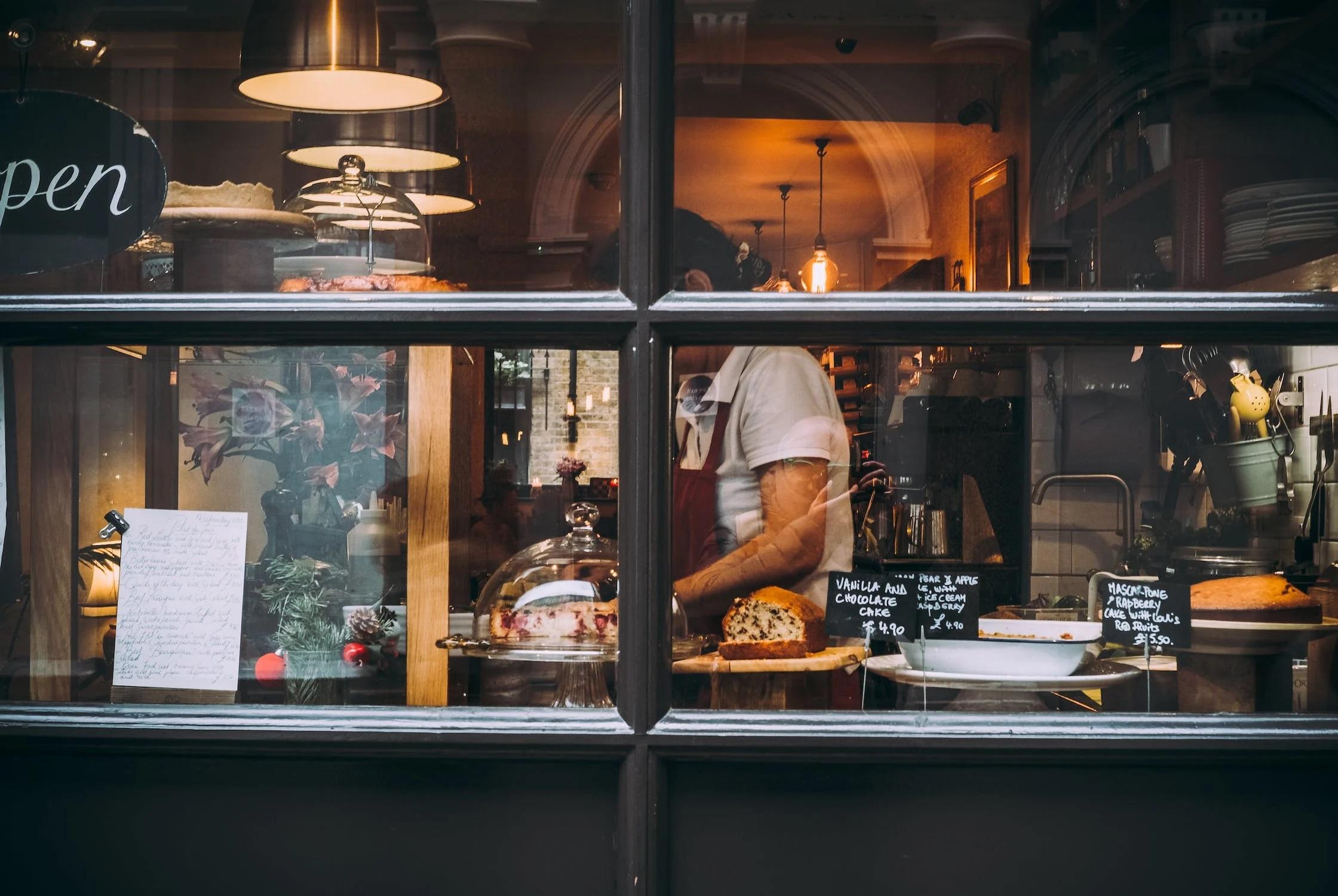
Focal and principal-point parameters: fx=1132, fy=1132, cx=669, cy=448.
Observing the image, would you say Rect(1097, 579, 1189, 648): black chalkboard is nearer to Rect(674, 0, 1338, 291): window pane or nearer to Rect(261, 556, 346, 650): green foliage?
Rect(674, 0, 1338, 291): window pane

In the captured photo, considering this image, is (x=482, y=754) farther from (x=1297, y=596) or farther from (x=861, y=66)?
(x=861, y=66)

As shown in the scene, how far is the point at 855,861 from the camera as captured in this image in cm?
137

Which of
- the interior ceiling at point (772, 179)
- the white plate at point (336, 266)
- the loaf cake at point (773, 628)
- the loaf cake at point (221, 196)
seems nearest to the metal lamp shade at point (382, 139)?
the loaf cake at point (221, 196)

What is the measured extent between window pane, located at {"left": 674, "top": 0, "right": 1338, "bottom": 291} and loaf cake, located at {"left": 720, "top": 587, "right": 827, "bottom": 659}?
47 centimetres

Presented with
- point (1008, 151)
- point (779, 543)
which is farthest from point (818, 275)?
point (1008, 151)

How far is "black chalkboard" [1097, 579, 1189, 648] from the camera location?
5.02 feet

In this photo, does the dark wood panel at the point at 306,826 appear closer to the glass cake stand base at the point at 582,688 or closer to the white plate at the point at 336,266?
the glass cake stand base at the point at 582,688

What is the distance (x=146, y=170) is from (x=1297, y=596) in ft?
5.68

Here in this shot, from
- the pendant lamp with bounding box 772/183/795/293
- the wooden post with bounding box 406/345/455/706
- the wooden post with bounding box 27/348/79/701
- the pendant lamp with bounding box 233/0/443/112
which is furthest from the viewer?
the pendant lamp with bounding box 233/0/443/112

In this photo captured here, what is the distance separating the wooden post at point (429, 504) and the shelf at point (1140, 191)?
116 cm

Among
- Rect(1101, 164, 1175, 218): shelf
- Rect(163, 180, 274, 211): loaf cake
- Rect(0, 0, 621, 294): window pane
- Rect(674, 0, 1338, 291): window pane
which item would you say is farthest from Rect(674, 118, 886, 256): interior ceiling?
Rect(163, 180, 274, 211): loaf cake

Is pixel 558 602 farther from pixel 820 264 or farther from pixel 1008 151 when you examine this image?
pixel 1008 151

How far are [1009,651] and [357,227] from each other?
3.87 feet

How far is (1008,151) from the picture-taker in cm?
265
